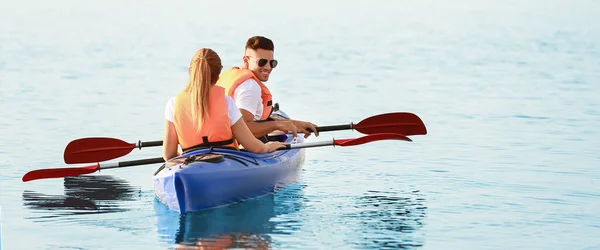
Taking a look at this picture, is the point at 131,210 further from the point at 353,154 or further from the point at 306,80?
the point at 306,80

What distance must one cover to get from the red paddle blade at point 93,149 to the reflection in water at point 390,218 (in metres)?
1.94

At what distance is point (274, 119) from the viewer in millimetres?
10133

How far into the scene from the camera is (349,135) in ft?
45.0

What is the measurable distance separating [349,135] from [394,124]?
10.0ft

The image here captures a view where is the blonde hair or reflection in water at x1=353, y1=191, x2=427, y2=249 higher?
the blonde hair

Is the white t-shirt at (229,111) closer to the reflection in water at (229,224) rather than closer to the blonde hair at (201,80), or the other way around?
the blonde hair at (201,80)

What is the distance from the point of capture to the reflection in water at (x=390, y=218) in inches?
322

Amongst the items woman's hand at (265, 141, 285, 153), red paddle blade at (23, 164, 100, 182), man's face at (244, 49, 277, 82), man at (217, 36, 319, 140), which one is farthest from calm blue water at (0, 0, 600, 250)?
man's face at (244, 49, 277, 82)

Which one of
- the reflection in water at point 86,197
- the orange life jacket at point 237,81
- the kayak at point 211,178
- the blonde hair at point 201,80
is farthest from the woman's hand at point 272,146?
the reflection in water at point 86,197

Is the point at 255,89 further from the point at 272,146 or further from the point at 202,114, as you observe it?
the point at 202,114

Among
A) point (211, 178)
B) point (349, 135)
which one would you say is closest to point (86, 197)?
point (211, 178)

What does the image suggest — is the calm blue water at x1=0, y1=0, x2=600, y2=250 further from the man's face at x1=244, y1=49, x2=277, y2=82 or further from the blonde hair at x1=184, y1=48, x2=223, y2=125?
the man's face at x1=244, y1=49, x2=277, y2=82

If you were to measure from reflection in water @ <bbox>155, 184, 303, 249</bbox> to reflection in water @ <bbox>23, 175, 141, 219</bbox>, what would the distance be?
47 centimetres

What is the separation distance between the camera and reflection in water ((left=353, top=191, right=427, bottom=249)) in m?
8.19
